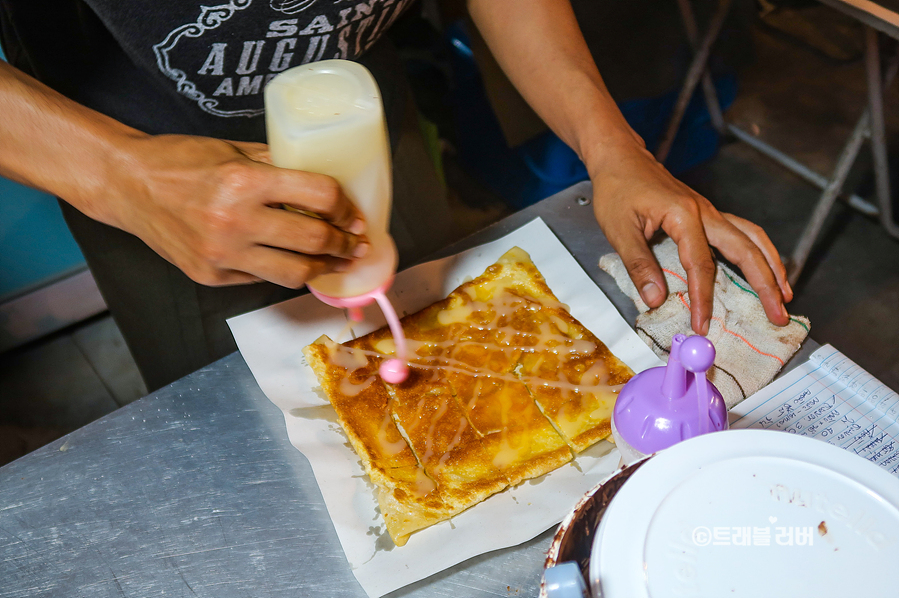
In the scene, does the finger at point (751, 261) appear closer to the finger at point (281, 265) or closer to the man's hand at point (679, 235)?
the man's hand at point (679, 235)

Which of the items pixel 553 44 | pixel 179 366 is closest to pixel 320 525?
pixel 179 366

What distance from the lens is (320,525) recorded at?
4.30 ft

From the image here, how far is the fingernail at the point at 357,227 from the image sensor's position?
3.75 feet

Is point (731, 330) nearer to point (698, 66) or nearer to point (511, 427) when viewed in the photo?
point (511, 427)

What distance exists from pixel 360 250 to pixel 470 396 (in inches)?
20.9

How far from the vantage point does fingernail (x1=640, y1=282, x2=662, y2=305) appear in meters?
1.51

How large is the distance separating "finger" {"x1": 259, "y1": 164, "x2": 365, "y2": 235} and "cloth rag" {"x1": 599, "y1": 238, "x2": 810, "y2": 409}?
930mm

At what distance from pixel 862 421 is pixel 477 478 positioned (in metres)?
0.88

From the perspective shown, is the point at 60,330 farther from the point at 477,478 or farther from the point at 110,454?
the point at 477,478

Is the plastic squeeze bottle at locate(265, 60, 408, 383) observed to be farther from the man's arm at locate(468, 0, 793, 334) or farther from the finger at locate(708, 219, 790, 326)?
the finger at locate(708, 219, 790, 326)

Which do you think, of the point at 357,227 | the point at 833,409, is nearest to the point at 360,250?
the point at 357,227

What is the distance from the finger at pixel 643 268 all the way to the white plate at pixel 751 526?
2.53ft

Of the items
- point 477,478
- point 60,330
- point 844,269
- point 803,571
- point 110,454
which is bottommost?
point 844,269

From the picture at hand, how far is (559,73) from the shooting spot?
1.72 meters
